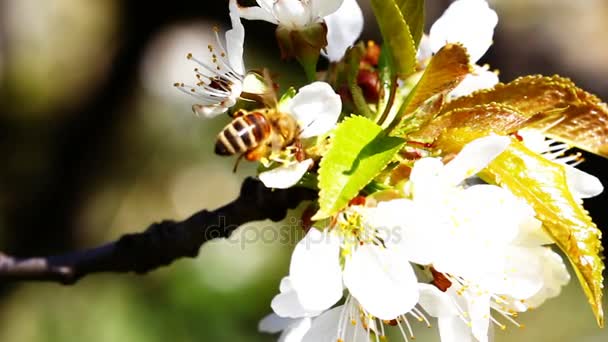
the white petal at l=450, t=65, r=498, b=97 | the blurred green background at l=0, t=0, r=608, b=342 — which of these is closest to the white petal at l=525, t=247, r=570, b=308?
the white petal at l=450, t=65, r=498, b=97

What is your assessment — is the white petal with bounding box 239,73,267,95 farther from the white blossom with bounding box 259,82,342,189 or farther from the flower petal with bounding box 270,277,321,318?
the flower petal with bounding box 270,277,321,318

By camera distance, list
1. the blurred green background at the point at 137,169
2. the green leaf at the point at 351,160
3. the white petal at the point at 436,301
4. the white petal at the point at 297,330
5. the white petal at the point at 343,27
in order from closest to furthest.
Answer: the green leaf at the point at 351,160 → the white petal at the point at 436,301 → the white petal at the point at 297,330 → the white petal at the point at 343,27 → the blurred green background at the point at 137,169

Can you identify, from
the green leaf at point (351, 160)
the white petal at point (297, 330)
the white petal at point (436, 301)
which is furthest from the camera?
the white petal at point (297, 330)

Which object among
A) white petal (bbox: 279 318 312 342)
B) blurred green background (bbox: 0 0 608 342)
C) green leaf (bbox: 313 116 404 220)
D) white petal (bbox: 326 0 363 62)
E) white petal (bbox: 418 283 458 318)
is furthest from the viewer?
blurred green background (bbox: 0 0 608 342)

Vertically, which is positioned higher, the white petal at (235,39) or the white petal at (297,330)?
the white petal at (235,39)

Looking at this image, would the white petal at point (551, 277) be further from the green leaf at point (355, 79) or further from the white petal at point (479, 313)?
the green leaf at point (355, 79)

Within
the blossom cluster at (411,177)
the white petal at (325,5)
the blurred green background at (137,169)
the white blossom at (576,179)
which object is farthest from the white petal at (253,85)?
the blurred green background at (137,169)

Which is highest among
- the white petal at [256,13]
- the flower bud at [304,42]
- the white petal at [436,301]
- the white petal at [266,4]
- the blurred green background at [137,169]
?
the white petal at [266,4]

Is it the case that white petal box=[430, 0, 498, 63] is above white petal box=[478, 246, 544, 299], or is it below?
above
